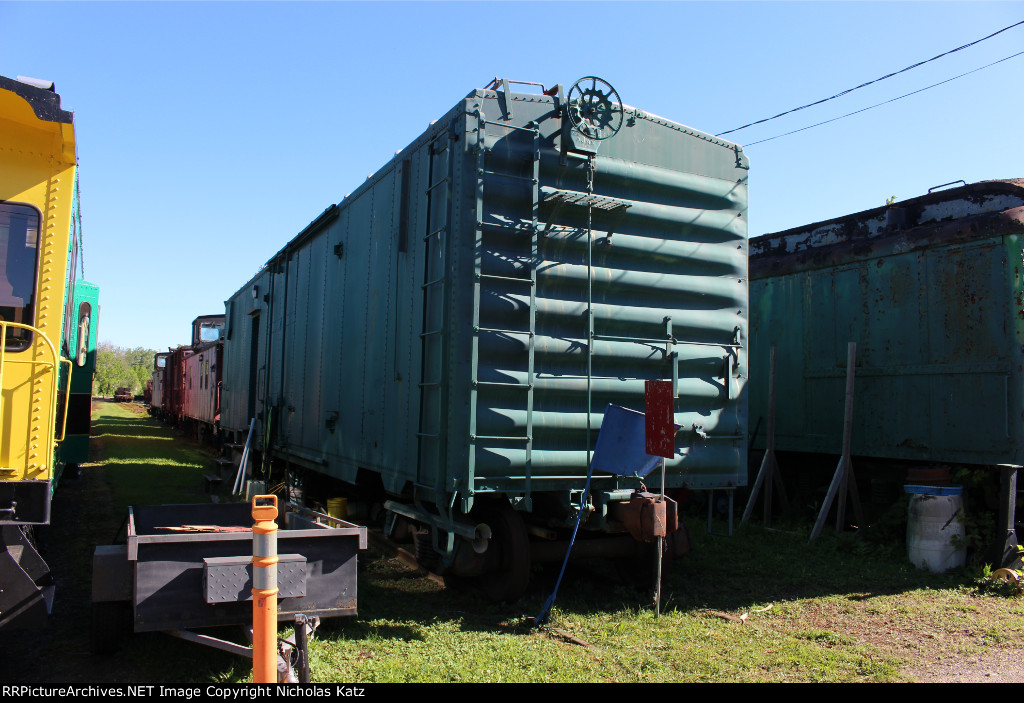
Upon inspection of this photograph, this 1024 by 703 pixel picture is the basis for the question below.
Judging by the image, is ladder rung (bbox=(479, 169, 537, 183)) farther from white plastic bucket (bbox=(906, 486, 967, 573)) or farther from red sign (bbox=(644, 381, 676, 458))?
white plastic bucket (bbox=(906, 486, 967, 573))

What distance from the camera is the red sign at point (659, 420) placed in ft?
18.2

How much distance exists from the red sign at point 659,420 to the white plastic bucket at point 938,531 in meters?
3.83

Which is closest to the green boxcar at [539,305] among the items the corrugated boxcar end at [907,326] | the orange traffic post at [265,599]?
the orange traffic post at [265,599]

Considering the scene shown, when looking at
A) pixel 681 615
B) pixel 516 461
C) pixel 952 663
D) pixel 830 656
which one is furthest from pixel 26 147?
pixel 952 663

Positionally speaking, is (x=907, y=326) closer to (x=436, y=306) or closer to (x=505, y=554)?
(x=505, y=554)

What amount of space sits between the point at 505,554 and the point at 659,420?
1662 mm

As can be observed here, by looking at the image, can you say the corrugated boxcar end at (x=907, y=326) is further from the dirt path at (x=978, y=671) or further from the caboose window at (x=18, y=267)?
the caboose window at (x=18, y=267)

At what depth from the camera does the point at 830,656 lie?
5027mm

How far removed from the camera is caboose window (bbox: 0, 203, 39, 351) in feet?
15.1

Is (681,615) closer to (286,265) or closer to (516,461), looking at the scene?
(516,461)

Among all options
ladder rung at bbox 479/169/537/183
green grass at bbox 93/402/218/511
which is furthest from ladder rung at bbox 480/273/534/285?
green grass at bbox 93/402/218/511

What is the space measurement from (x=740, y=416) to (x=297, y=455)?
543cm

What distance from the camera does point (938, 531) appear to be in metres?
7.60

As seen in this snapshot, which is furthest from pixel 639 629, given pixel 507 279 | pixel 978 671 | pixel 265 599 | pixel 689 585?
pixel 265 599
